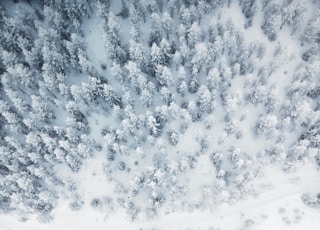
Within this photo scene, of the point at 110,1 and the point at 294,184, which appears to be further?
the point at 110,1

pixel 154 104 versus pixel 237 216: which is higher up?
pixel 154 104

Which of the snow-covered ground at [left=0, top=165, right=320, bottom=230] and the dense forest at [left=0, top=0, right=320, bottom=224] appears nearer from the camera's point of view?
the dense forest at [left=0, top=0, right=320, bottom=224]

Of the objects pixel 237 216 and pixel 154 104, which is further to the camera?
pixel 154 104

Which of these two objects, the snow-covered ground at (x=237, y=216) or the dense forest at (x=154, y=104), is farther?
the snow-covered ground at (x=237, y=216)

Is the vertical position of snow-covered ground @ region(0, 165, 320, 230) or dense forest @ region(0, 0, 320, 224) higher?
dense forest @ region(0, 0, 320, 224)

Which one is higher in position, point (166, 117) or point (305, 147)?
point (166, 117)

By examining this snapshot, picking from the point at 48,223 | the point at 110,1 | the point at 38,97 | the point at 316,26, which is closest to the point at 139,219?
the point at 48,223

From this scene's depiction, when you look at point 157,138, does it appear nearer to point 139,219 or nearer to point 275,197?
point 139,219

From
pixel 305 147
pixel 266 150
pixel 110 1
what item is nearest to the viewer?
pixel 305 147
